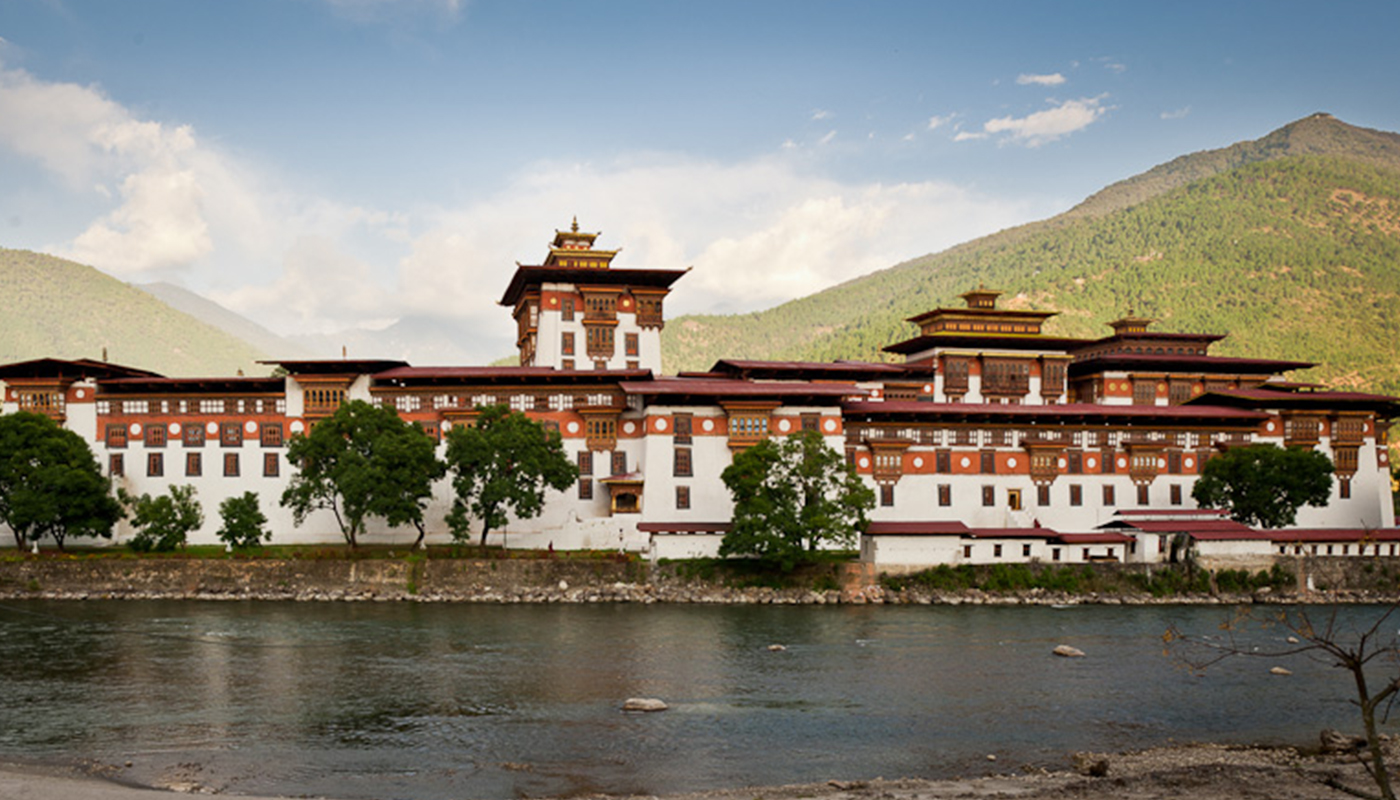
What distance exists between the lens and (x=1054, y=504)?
209ft

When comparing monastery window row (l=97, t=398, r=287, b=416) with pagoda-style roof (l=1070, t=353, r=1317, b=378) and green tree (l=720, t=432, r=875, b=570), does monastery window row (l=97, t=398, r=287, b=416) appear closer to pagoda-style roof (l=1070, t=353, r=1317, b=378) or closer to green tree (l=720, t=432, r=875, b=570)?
green tree (l=720, t=432, r=875, b=570)

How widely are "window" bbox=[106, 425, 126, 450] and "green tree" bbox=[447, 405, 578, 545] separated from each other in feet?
64.9

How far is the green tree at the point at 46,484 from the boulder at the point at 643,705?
37579mm

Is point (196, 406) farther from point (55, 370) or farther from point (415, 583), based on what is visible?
point (415, 583)

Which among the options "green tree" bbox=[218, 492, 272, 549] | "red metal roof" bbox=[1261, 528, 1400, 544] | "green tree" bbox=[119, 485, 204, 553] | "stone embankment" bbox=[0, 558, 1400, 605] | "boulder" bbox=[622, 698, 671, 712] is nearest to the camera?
"boulder" bbox=[622, 698, 671, 712]

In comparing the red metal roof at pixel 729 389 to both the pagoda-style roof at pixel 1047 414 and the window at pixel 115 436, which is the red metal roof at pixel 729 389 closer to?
the pagoda-style roof at pixel 1047 414

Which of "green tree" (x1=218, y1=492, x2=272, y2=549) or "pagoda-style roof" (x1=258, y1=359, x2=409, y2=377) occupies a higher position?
"pagoda-style roof" (x1=258, y1=359, x2=409, y2=377)

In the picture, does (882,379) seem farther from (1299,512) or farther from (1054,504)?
(1299,512)

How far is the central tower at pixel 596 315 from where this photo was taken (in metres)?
68.8

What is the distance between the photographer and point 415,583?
51438 mm

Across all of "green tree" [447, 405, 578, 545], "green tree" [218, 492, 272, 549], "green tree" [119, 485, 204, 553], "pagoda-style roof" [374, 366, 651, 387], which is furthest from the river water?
"pagoda-style roof" [374, 366, 651, 387]

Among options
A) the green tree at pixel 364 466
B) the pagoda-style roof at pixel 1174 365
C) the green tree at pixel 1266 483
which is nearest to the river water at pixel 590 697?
the green tree at pixel 364 466

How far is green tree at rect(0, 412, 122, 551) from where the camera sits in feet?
175

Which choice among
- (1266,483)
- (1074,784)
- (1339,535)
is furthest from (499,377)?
(1339,535)
